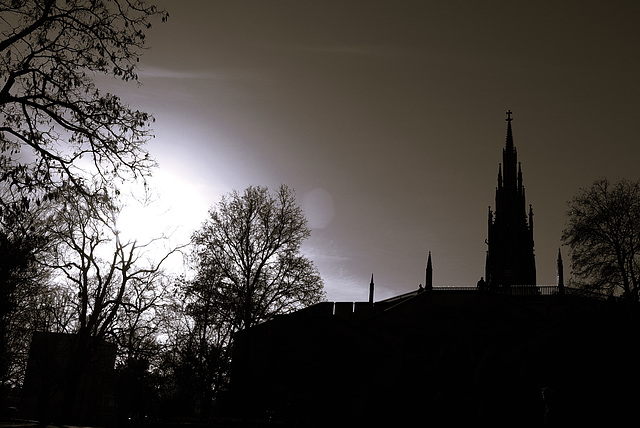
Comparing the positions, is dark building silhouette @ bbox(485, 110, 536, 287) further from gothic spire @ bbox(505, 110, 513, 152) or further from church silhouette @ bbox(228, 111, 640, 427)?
church silhouette @ bbox(228, 111, 640, 427)

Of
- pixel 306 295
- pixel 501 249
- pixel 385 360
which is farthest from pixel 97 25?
pixel 501 249

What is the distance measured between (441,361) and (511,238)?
41.8 meters

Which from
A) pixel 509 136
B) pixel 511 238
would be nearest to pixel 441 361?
pixel 511 238

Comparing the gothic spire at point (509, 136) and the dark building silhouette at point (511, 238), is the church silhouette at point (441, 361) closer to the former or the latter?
the dark building silhouette at point (511, 238)

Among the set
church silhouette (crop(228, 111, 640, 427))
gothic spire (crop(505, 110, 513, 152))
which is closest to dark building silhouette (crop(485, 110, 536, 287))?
gothic spire (crop(505, 110, 513, 152))

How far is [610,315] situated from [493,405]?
23.9 feet

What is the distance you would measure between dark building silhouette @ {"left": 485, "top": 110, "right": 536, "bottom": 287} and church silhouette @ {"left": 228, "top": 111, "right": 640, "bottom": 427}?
26.8 metres

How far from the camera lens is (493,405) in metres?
22.6

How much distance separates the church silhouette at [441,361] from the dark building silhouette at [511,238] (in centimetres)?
2684

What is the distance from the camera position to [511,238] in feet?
208

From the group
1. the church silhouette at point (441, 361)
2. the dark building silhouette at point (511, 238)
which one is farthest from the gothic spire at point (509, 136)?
the church silhouette at point (441, 361)

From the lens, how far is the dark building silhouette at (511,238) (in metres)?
61.4

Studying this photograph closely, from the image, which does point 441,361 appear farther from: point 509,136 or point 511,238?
point 509,136

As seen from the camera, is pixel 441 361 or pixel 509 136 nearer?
pixel 441 361
